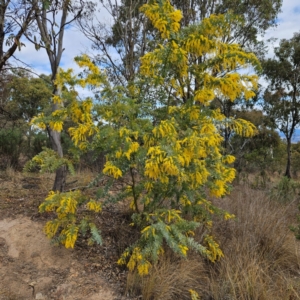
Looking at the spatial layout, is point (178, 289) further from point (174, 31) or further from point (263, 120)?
point (263, 120)

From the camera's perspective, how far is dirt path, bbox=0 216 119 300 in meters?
2.95

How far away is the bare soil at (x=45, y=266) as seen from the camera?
297 centimetres

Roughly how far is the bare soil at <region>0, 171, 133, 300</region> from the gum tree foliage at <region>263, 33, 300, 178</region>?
11.8m

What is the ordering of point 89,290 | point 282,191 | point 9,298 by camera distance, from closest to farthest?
point 9,298 → point 89,290 → point 282,191

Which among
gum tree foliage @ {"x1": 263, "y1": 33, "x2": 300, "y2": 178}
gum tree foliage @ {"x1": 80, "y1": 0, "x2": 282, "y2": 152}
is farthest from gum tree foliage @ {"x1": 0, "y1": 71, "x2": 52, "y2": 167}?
gum tree foliage @ {"x1": 263, "y1": 33, "x2": 300, "y2": 178}

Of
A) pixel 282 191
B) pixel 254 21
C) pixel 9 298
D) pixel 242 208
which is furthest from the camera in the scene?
pixel 254 21

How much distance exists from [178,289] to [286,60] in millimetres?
13158

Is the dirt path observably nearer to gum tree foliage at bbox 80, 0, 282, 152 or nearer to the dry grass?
the dry grass

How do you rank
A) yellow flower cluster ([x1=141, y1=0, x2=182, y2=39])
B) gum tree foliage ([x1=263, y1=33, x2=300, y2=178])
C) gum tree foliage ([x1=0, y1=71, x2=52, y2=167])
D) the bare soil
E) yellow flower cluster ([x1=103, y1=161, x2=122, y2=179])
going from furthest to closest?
gum tree foliage ([x1=263, y1=33, x2=300, y2=178]) < gum tree foliage ([x1=0, y1=71, x2=52, y2=167]) < the bare soil < yellow flower cluster ([x1=141, y1=0, x2=182, y2=39]) < yellow flower cluster ([x1=103, y1=161, x2=122, y2=179])

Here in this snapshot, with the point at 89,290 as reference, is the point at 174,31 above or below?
above

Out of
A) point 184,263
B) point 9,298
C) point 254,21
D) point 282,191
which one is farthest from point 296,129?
point 9,298

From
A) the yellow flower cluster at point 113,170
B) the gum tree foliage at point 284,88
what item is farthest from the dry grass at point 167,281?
the gum tree foliage at point 284,88

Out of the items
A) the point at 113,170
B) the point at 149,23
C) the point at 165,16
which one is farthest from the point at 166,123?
the point at 149,23

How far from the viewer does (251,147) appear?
42.2ft
